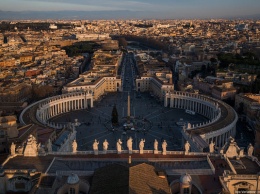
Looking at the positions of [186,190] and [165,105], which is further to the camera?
[165,105]

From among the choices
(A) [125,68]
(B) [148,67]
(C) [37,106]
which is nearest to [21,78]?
(C) [37,106]

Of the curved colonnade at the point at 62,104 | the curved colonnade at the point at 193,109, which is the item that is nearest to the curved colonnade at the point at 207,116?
the curved colonnade at the point at 193,109

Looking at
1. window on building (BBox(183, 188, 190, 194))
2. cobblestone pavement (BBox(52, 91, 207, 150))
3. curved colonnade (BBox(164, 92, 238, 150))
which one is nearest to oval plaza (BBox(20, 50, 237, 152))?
curved colonnade (BBox(164, 92, 238, 150))

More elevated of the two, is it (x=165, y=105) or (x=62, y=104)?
(x=62, y=104)

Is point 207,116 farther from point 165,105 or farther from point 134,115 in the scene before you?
point 134,115

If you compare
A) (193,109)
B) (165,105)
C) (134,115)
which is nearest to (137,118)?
(134,115)

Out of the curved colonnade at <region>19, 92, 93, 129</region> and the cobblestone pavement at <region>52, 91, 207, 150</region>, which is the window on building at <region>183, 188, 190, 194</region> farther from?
the curved colonnade at <region>19, 92, 93, 129</region>
